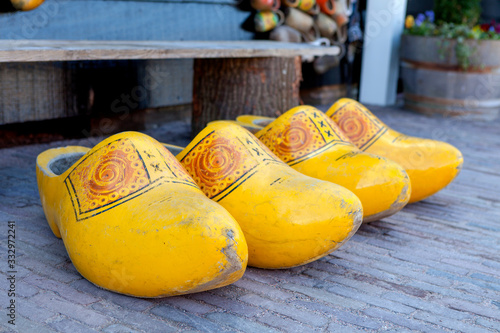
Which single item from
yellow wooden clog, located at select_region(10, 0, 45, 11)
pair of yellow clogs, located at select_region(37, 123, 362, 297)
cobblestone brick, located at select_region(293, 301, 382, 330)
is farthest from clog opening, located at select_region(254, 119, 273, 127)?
yellow wooden clog, located at select_region(10, 0, 45, 11)

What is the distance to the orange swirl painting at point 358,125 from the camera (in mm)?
2059

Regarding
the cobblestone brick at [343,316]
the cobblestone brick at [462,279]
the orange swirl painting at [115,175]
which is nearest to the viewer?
the cobblestone brick at [343,316]

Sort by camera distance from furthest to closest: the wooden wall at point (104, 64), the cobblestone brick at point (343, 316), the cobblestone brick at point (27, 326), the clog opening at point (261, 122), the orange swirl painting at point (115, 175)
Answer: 1. the wooden wall at point (104, 64)
2. the clog opening at point (261, 122)
3. the orange swirl painting at point (115, 175)
4. the cobblestone brick at point (343, 316)
5. the cobblestone brick at point (27, 326)

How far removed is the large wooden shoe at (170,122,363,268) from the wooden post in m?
1.23

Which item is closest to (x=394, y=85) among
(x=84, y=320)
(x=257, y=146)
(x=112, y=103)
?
(x=112, y=103)

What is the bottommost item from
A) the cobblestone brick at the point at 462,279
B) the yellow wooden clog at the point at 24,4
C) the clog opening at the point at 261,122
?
the cobblestone brick at the point at 462,279

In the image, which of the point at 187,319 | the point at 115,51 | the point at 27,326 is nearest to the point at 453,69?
the point at 115,51

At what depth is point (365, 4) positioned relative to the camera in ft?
16.1

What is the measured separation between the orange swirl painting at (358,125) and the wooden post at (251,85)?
0.71 metres

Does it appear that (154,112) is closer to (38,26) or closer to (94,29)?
(94,29)

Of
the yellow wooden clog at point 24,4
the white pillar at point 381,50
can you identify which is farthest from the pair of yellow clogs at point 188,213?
the white pillar at point 381,50

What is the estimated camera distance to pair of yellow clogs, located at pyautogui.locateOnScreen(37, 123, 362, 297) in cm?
119

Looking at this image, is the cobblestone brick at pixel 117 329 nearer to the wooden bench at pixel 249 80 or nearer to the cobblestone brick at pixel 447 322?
the cobblestone brick at pixel 447 322

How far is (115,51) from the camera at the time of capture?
1.96m
